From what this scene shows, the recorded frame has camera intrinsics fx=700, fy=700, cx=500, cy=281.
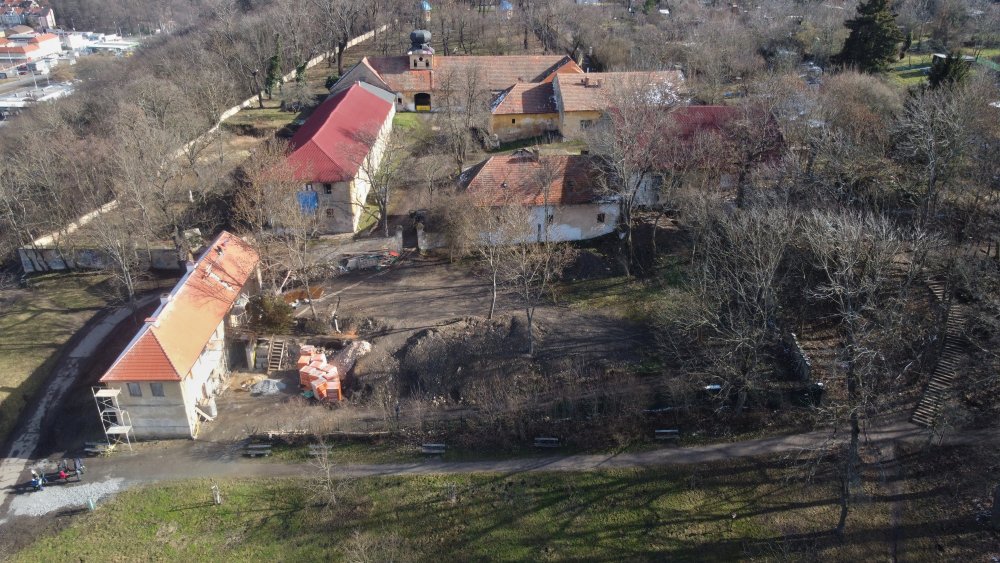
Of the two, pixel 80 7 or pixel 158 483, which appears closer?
pixel 158 483

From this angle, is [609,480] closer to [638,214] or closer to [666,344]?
[666,344]

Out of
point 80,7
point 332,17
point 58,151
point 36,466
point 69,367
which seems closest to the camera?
point 36,466

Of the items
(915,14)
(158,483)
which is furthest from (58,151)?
(915,14)

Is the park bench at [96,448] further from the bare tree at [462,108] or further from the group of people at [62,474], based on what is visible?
the bare tree at [462,108]

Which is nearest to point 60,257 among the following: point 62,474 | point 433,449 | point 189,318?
point 189,318

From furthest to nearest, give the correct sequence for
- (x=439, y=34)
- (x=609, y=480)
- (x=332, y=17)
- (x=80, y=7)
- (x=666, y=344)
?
(x=80, y=7) → (x=439, y=34) → (x=332, y=17) → (x=666, y=344) → (x=609, y=480)

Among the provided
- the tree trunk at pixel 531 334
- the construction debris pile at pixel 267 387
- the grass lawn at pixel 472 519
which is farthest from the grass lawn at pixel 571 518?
the tree trunk at pixel 531 334
